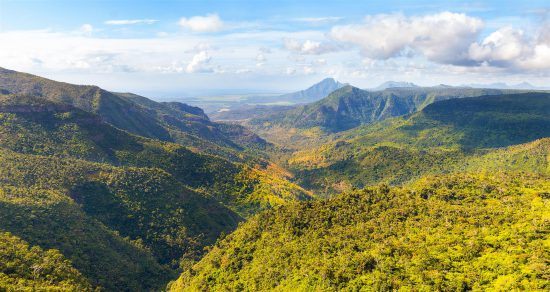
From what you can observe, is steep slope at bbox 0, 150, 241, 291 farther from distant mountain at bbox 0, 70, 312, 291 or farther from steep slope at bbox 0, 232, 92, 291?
steep slope at bbox 0, 232, 92, 291

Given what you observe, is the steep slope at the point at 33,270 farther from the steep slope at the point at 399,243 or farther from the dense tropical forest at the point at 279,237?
the steep slope at the point at 399,243

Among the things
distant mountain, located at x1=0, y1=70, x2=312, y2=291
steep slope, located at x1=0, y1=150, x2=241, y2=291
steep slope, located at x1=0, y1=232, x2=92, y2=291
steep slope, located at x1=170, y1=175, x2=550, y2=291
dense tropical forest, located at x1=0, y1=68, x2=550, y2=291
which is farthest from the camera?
steep slope, located at x1=0, y1=150, x2=241, y2=291

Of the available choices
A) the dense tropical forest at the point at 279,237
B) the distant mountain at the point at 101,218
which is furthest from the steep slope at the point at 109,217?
the dense tropical forest at the point at 279,237

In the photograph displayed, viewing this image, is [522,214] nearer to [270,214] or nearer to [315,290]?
[315,290]

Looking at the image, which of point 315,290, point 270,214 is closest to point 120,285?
point 270,214

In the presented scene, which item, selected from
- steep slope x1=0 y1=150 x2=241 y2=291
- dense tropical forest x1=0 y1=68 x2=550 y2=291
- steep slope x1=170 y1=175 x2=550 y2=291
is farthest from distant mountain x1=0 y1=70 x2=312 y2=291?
steep slope x1=170 y1=175 x2=550 y2=291

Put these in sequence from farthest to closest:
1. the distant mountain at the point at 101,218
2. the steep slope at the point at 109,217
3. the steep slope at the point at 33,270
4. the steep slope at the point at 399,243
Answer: the steep slope at the point at 109,217
the distant mountain at the point at 101,218
the steep slope at the point at 33,270
the steep slope at the point at 399,243

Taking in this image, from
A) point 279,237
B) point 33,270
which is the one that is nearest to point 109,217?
point 33,270
